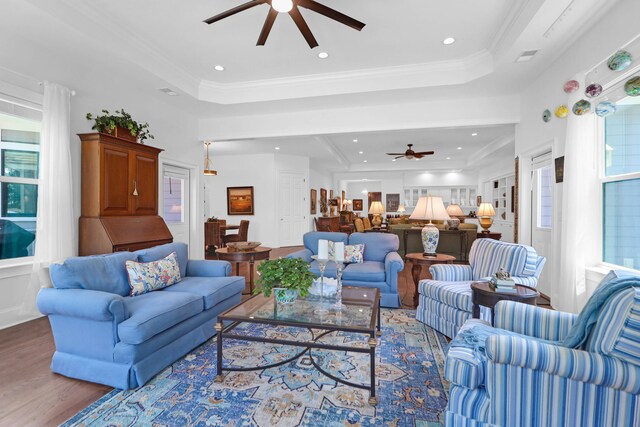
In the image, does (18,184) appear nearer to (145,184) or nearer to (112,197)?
(112,197)

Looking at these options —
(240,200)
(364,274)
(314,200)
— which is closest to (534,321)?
(364,274)

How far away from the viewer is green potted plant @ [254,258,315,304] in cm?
238

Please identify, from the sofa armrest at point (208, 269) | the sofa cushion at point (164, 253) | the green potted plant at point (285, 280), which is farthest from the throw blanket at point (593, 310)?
the sofa cushion at point (164, 253)

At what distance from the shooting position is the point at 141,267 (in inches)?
110

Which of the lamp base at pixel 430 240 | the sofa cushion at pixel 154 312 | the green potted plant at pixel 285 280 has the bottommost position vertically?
the sofa cushion at pixel 154 312

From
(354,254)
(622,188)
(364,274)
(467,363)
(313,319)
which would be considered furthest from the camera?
(354,254)

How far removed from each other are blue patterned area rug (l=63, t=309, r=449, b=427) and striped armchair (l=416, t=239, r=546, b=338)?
0.33 m

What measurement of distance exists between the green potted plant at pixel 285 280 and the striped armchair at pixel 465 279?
1.36 meters

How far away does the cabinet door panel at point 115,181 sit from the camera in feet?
12.2

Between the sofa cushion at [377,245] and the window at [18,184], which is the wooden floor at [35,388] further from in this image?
the sofa cushion at [377,245]

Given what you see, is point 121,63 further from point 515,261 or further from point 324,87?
point 515,261

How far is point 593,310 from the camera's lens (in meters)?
1.42

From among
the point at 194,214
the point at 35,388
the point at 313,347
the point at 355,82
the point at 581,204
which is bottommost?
the point at 35,388

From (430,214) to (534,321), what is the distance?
204 centimetres
